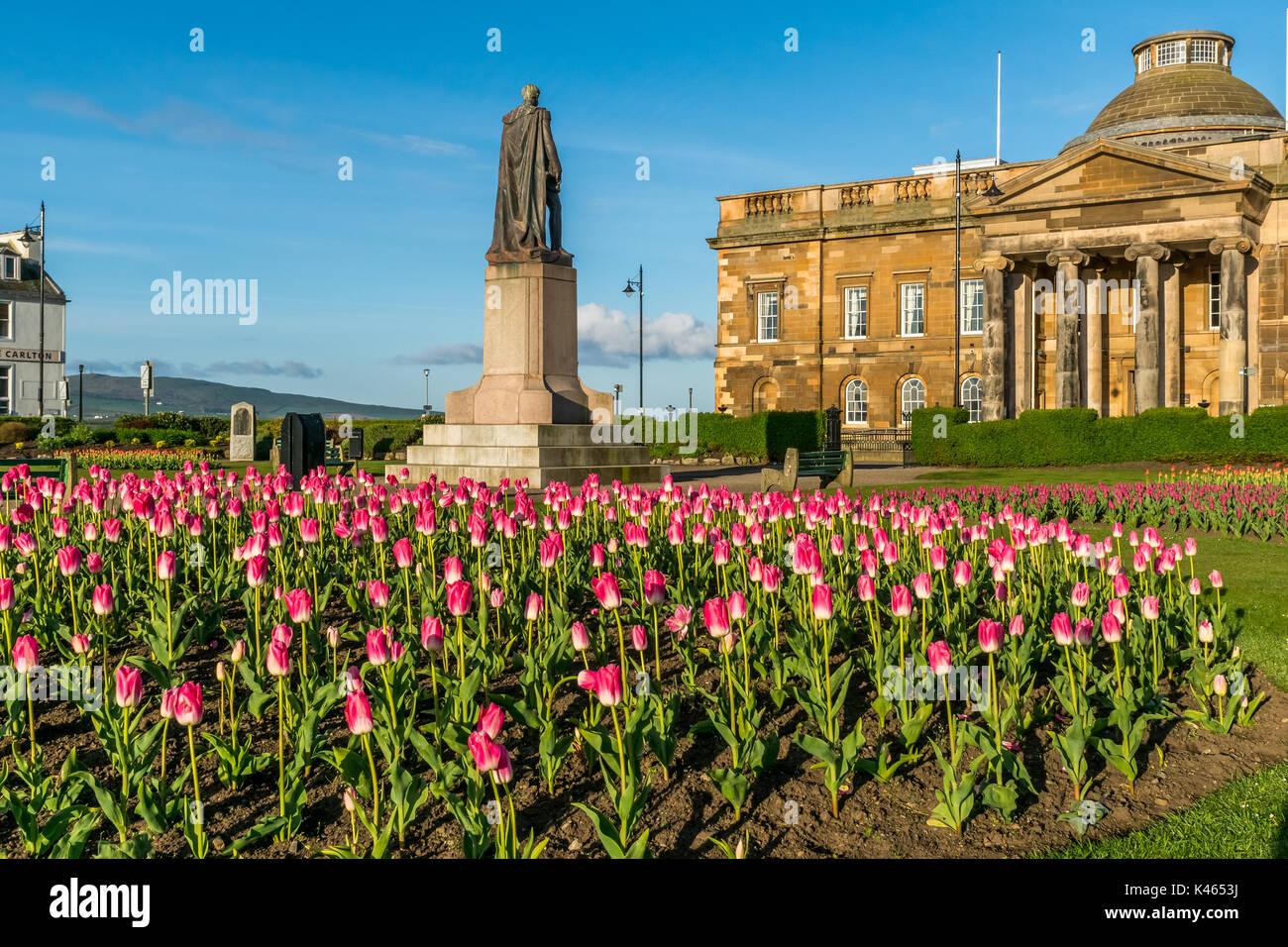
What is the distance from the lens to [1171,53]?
50.8 meters

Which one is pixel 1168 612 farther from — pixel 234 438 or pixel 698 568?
pixel 234 438

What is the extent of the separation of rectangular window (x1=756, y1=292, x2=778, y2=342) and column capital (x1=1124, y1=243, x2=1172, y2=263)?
16.8 m

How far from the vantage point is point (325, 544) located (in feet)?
28.4

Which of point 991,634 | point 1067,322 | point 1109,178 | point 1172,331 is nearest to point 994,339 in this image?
point 1067,322

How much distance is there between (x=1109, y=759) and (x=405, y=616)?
4.27m

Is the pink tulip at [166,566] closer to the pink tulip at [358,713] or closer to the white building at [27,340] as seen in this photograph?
the pink tulip at [358,713]

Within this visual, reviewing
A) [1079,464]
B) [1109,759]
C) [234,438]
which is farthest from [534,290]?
[1079,464]

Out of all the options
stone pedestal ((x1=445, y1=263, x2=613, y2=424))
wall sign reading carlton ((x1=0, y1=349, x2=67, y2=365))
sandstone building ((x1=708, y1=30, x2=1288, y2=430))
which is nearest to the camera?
stone pedestal ((x1=445, y1=263, x2=613, y2=424))

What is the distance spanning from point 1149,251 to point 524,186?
28.1 meters

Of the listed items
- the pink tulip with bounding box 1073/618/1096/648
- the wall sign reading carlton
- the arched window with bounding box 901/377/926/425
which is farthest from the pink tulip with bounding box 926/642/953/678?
the wall sign reading carlton

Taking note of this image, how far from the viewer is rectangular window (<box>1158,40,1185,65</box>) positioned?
165 feet

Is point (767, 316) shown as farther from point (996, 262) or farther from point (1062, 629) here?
point (1062, 629)

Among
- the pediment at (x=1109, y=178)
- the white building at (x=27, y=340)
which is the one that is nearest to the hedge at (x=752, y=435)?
the pediment at (x=1109, y=178)

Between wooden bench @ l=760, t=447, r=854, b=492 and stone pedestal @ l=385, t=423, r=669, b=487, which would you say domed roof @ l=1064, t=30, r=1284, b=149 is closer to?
wooden bench @ l=760, t=447, r=854, b=492
